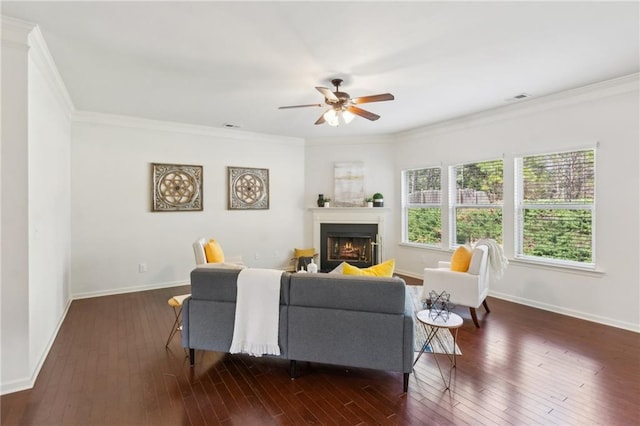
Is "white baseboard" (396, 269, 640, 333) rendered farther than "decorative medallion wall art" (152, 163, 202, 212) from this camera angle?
No

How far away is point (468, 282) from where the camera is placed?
11.7 ft

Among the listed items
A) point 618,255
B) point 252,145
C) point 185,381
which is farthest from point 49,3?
point 618,255

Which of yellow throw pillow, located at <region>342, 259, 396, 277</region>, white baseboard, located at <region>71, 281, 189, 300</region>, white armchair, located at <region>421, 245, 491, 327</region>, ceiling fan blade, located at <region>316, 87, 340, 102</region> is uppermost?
ceiling fan blade, located at <region>316, 87, 340, 102</region>

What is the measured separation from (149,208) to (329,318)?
4.02 metres

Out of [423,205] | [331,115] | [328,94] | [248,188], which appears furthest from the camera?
[248,188]

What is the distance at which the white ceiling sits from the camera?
227cm

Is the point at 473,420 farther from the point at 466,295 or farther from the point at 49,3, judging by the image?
the point at 49,3

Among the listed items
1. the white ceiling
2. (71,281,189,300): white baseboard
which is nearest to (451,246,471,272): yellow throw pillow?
the white ceiling

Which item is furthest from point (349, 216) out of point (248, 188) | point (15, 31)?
point (15, 31)

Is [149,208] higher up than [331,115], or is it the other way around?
[331,115]

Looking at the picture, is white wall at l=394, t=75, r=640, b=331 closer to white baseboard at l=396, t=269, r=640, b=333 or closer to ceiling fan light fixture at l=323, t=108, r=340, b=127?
white baseboard at l=396, t=269, r=640, b=333

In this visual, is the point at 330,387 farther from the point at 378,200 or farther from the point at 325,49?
the point at 378,200

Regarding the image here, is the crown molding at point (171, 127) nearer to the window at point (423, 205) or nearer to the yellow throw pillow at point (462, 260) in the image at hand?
the window at point (423, 205)

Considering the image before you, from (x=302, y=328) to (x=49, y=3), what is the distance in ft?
9.68
